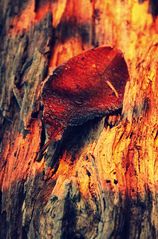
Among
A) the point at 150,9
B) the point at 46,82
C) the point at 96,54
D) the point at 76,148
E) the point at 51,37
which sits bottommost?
the point at 76,148

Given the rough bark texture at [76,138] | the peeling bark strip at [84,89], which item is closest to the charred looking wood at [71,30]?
the rough bark texture at [76,138]

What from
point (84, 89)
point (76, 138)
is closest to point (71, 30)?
point (84, 89)

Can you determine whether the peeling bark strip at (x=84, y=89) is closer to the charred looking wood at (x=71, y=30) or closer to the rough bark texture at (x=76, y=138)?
the rough bark texture at (x=76, y=138)

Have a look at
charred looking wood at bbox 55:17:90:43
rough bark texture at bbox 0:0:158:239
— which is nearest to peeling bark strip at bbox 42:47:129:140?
rough bark texture at bbox 0:0:158:239

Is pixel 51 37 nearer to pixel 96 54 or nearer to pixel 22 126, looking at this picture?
pixel 96 54

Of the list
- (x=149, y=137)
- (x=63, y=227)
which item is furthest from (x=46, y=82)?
(x=63, y=227)

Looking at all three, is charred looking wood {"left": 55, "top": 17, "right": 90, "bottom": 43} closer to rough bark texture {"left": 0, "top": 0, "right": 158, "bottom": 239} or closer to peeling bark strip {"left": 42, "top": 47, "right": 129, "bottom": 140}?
rough bark texture {"left": 0, "top": 0, "right": 158, "bottom": 239}
